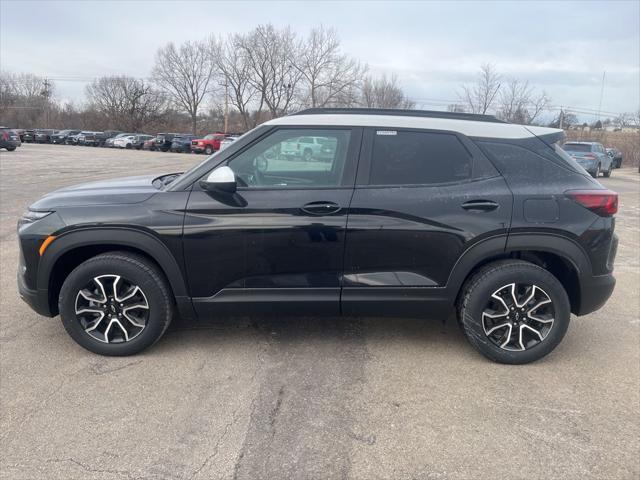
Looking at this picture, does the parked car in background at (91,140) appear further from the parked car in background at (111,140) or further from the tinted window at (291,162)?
the tinted window at (291,162)

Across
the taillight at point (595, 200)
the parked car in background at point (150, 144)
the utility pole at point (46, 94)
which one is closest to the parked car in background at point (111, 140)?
the parked car in background at point (150, 144)

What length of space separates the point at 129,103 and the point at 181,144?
116 feet

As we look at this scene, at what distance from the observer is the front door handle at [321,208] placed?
3539 mm

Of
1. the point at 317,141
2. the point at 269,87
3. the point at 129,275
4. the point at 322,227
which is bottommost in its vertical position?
the point at 129,275

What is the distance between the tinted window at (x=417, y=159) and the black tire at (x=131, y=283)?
1.70m

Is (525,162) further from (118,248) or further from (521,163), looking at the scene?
(118,248)

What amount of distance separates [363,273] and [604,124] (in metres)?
74.6

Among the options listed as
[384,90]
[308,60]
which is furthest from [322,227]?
[384,90]

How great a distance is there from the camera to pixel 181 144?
45.9m

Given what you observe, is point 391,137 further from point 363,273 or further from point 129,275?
point 129,275

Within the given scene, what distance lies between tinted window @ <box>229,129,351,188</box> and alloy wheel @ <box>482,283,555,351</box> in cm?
144

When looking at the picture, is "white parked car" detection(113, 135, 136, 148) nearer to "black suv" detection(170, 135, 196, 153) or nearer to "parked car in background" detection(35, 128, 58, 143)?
"black suv" detection(170, 135, 196, 153)

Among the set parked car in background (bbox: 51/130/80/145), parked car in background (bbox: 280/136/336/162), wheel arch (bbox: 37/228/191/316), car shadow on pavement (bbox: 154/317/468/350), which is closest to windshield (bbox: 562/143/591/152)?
car shadow on pavement (bbox: 154/317/468/350)

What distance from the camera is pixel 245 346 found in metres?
3.97
